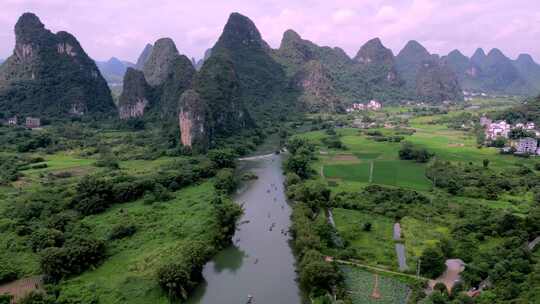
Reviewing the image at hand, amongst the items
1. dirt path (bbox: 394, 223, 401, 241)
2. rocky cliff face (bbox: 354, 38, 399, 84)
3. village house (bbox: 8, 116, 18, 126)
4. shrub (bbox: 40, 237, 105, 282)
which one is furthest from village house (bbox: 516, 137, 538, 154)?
rocky cliff face (bbox: 354, 38, 399, 84)

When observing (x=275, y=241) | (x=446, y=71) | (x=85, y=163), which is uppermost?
Answer: (x=446, y=71)

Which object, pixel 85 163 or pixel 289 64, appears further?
pixel 289 64

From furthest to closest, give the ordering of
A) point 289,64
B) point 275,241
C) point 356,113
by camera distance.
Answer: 1. point 289,64
2. point 356,113
3. point 275,241

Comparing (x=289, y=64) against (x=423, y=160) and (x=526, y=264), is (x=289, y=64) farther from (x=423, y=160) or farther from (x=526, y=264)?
(x=526, y=264)

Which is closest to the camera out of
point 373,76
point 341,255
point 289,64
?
point 341,255

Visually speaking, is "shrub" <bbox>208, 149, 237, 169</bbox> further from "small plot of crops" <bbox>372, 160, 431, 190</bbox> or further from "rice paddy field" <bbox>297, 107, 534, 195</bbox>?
"small plot of crops" <bbox>372, 160, 431, 190</bbox>

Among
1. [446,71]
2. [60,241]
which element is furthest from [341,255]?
[446,71]

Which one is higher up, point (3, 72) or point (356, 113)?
point (3, 72)
